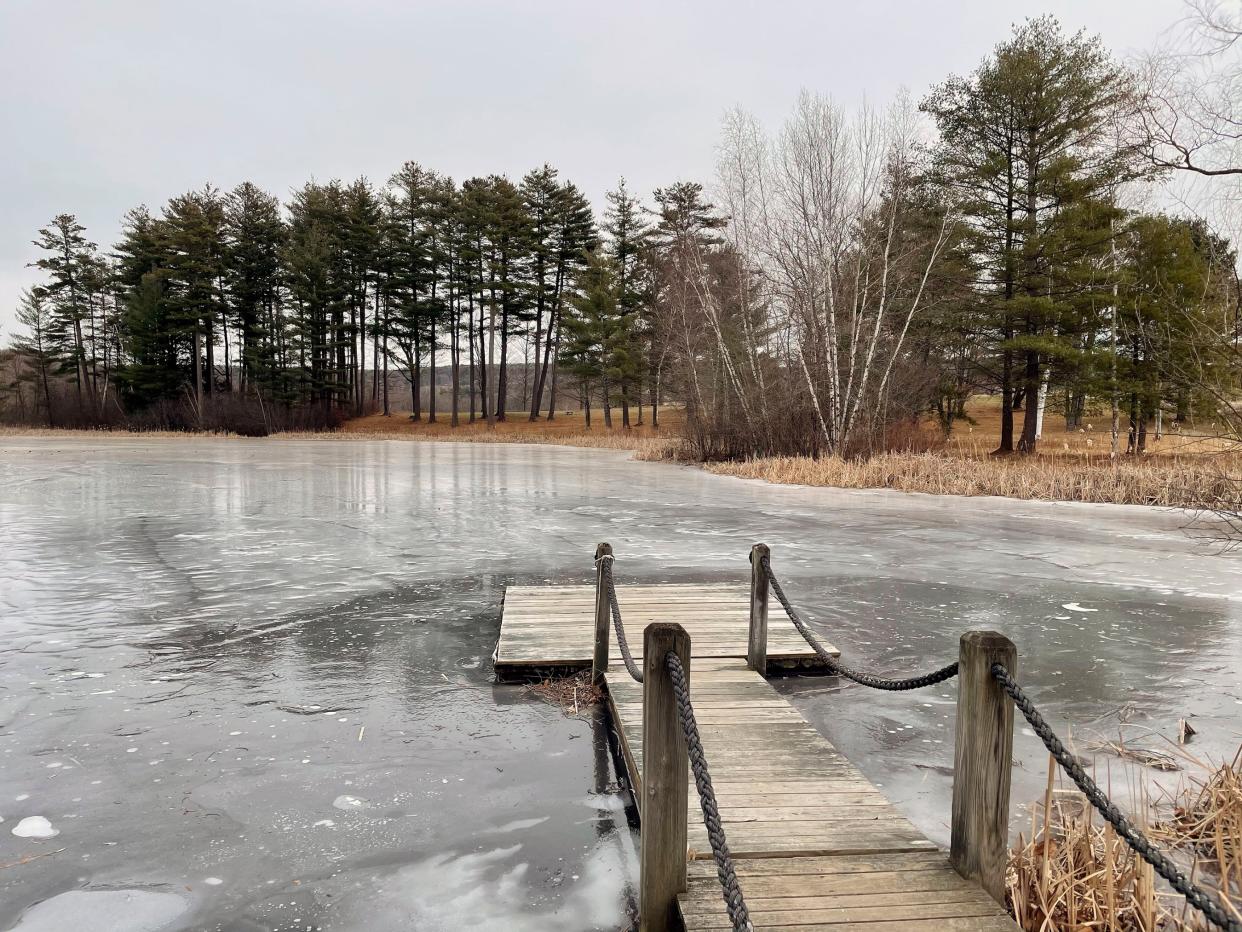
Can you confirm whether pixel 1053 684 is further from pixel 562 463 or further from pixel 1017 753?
pixel 562 463

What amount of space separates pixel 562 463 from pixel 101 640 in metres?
20.8

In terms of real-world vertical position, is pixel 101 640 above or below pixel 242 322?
below

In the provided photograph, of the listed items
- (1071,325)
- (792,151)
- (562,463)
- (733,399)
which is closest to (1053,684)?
(792,151)

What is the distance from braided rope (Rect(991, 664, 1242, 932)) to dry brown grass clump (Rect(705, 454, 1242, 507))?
12094mm

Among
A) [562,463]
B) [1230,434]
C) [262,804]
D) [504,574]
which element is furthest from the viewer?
[562,463]

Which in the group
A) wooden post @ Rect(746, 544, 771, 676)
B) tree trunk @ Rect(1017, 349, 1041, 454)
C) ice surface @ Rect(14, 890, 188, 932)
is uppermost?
tree trunk @ Rect(1017, 349, 1041, 454)

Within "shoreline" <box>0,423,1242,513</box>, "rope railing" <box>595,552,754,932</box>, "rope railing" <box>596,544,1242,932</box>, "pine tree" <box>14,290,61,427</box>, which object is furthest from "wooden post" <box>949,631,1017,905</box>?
"pine tree" <box>14,290,61,427</box>

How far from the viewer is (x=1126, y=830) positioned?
6.14 feet

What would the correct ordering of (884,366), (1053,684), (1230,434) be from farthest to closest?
(884,366) → (1230,434) → (1053,684)

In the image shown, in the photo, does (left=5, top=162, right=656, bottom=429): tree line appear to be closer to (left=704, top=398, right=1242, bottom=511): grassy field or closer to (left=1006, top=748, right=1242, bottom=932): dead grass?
(left=704, top=398, right=1242, bottom=511): grassy field

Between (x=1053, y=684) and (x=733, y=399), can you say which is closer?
(x=1053, y=684)

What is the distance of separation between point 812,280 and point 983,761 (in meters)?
19.3

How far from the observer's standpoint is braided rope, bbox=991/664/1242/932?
1.61m

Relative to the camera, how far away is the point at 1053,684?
16.9 ft
